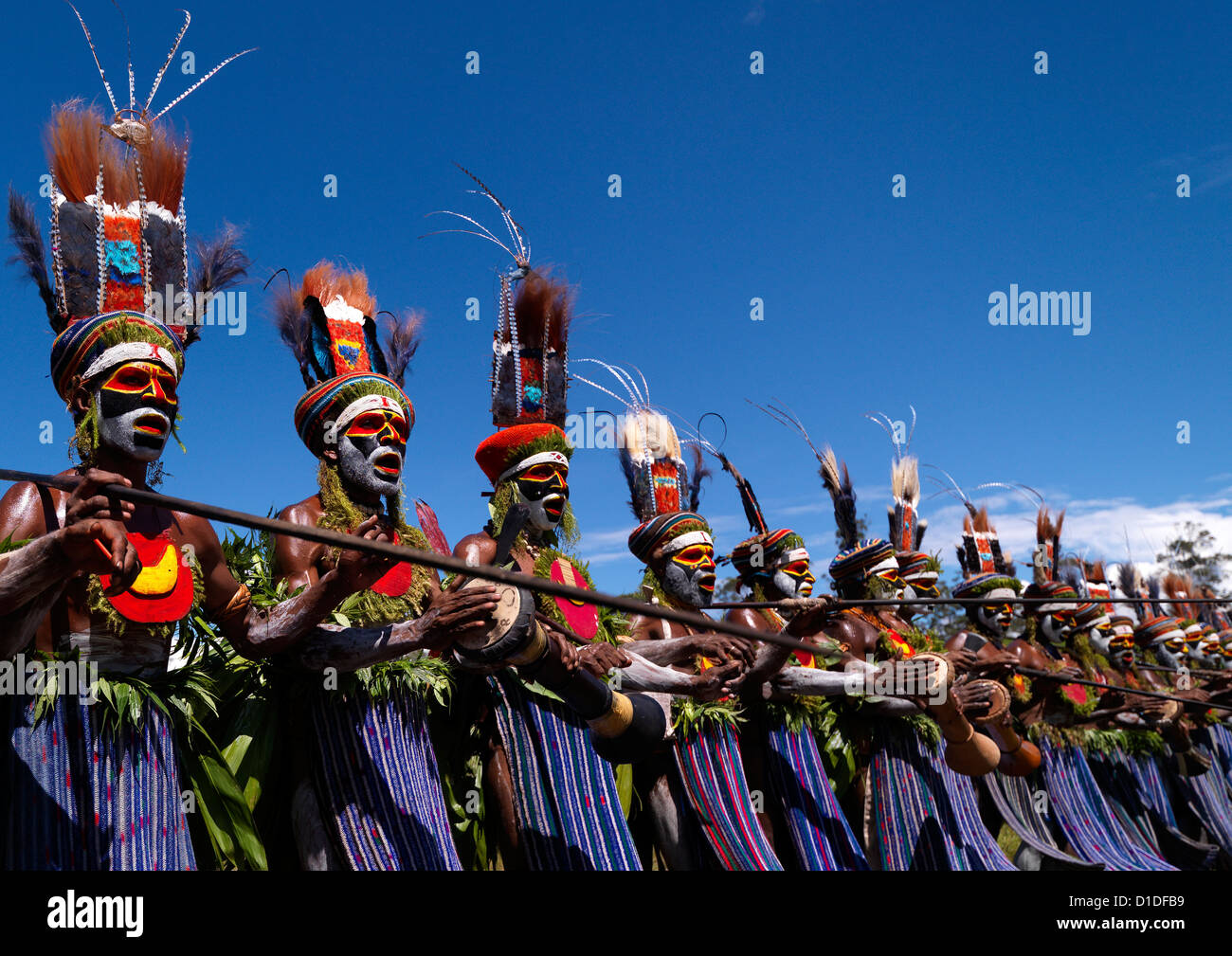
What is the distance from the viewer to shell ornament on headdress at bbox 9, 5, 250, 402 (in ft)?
12.6

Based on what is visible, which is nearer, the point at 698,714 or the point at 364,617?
the point at 364,617

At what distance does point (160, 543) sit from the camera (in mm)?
3398

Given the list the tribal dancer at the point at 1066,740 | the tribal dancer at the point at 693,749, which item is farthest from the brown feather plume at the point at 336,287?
the tribal dancer at the point at 1066,740

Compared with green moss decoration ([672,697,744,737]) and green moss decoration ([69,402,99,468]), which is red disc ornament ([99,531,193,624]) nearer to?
green moss decoration ([69,402,99,468])

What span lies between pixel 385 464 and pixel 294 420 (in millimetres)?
499

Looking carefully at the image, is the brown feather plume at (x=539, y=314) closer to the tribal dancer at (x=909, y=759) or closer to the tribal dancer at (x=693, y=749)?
the tribal dancer at (x=693, y=749)

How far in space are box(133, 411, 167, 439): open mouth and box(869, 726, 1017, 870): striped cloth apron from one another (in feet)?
15.6

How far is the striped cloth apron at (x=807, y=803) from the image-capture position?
5.96m

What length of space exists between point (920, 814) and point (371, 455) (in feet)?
13.8

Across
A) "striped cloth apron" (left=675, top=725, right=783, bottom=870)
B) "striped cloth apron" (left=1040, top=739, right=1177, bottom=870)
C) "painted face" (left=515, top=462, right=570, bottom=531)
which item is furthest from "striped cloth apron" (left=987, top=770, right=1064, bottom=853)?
"painted face" (left=515, top=462, right=570, bottom=531)

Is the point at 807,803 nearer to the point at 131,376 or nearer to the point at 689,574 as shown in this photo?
the point at 689,574

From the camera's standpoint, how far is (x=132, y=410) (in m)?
3.48

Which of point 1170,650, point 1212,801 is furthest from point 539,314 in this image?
point 1170,650
